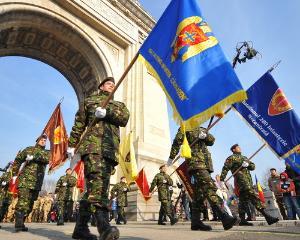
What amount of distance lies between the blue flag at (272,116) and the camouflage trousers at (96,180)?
3.81 metres

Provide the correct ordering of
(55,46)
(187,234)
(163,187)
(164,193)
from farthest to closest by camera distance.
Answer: (55,46)
(163,187)
(164,193)
(187,234)

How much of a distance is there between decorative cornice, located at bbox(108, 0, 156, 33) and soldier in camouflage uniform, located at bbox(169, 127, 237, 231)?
44.4ft

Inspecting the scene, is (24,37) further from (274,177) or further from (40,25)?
(274,177)

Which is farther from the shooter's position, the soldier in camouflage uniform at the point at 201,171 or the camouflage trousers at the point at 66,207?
the camouflage trousers at the point at 66,207

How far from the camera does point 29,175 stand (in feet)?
19.6

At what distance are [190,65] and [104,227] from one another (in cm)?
199

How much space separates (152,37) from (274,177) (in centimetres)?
896

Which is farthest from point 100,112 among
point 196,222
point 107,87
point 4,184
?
point 4,184

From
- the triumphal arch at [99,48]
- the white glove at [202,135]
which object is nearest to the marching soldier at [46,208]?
the triumphal arch at [99,48]

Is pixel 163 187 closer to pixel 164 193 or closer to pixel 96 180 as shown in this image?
pixel 164 193

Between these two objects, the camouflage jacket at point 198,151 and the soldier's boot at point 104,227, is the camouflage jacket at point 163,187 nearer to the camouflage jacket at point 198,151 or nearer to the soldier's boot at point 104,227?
the camouflage jacket at point 198,151

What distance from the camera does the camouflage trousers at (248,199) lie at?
664 centimetres

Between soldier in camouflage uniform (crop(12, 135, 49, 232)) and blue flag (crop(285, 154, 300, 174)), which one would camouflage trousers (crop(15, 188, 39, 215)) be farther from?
blue flag (crop(285, 154, 300, 174))

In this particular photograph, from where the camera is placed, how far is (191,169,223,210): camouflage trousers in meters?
4.74
